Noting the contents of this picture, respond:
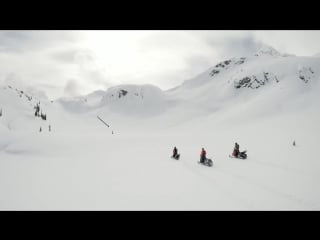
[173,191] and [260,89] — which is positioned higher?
[260,89]

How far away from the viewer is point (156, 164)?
1888 centimetres

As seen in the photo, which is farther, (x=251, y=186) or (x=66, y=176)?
(x=66, y=176)

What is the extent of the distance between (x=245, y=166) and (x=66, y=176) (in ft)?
43.1

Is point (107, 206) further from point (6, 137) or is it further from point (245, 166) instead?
point (6, 137)

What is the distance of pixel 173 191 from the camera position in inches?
463

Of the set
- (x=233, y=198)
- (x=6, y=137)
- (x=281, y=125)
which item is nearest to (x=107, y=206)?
(x=233, y=198)

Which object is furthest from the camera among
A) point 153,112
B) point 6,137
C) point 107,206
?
point 153,112

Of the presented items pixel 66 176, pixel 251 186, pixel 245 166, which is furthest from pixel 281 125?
pixel 66 176

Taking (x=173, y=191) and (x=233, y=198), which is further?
(x=173, y=191)
